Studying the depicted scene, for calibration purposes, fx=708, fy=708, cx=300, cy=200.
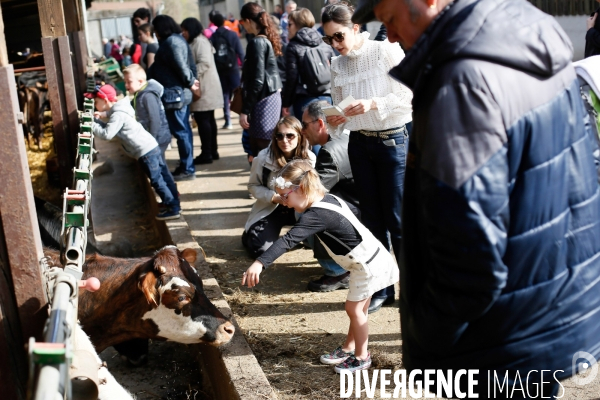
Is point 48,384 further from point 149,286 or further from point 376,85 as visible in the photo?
point 376,85

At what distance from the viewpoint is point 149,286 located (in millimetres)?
3686

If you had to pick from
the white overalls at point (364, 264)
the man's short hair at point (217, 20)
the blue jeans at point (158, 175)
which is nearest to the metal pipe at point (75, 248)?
the white overalls at point (364, 264)

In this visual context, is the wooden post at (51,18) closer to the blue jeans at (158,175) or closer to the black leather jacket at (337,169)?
A: the blue jeans at (158,175)

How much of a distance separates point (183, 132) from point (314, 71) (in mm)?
2221

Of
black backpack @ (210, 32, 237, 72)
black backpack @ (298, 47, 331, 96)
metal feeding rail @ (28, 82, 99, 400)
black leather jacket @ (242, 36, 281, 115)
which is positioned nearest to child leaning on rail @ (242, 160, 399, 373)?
metal feeding rail @ (28, 82, 99, 400)

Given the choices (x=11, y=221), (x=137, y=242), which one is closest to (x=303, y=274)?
(x=137, y=242)

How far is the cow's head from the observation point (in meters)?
3.71

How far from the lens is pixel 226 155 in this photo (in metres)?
10.1

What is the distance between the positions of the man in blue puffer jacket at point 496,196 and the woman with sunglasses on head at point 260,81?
526cm

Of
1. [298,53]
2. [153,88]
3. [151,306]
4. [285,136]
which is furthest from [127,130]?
[151,306]

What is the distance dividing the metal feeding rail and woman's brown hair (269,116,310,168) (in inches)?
81.5

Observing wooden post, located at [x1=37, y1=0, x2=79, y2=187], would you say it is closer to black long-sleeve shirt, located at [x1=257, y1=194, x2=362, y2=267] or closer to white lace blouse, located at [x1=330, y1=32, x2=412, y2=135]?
white lace blouse, located at [x1=330, y1=32, x2=412, y2=135]

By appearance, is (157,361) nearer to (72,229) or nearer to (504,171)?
(72,229)

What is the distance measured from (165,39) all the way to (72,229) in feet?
19.0
